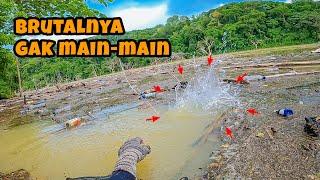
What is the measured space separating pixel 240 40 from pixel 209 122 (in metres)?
91.8

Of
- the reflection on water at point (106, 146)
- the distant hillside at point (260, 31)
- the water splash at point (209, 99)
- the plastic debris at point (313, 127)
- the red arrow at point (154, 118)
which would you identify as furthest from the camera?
the distant hillside at point (260, 31)

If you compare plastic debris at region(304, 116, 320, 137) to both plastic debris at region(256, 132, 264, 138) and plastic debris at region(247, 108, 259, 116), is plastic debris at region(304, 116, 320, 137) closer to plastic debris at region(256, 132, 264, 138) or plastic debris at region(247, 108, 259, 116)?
plastic debris at region(256, 132, 264, 138)

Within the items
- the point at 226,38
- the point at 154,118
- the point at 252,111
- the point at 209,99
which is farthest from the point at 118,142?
the point at 226,38

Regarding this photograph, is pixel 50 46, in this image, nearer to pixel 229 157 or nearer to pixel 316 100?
pixel 229 157

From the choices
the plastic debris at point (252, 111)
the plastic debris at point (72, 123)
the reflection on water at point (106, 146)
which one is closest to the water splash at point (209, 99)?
the reflection on water at point (106, 146)

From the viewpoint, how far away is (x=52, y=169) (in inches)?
341

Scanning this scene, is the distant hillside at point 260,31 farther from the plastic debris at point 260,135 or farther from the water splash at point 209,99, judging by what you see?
the plastic debris at point 260,135

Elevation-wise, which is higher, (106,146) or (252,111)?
(252,111)

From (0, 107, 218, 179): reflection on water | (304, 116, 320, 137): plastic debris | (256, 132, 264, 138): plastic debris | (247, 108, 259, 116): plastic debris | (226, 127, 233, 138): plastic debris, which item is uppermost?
(304, 116, 320, 137): plastic debris

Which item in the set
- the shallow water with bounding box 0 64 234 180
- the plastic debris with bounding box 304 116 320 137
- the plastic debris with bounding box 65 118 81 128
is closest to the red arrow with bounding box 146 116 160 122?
the shallow water with bounding box 0 64 234 180

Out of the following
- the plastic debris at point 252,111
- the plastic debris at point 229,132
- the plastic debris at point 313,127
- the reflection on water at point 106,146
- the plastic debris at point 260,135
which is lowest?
the reflection on water at point 106,146

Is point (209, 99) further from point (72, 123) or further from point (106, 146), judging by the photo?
point (106, 146)

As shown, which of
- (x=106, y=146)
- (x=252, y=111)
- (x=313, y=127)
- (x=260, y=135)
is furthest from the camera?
(x=252, y=111)

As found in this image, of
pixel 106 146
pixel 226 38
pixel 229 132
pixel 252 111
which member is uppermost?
pixel 226 38
